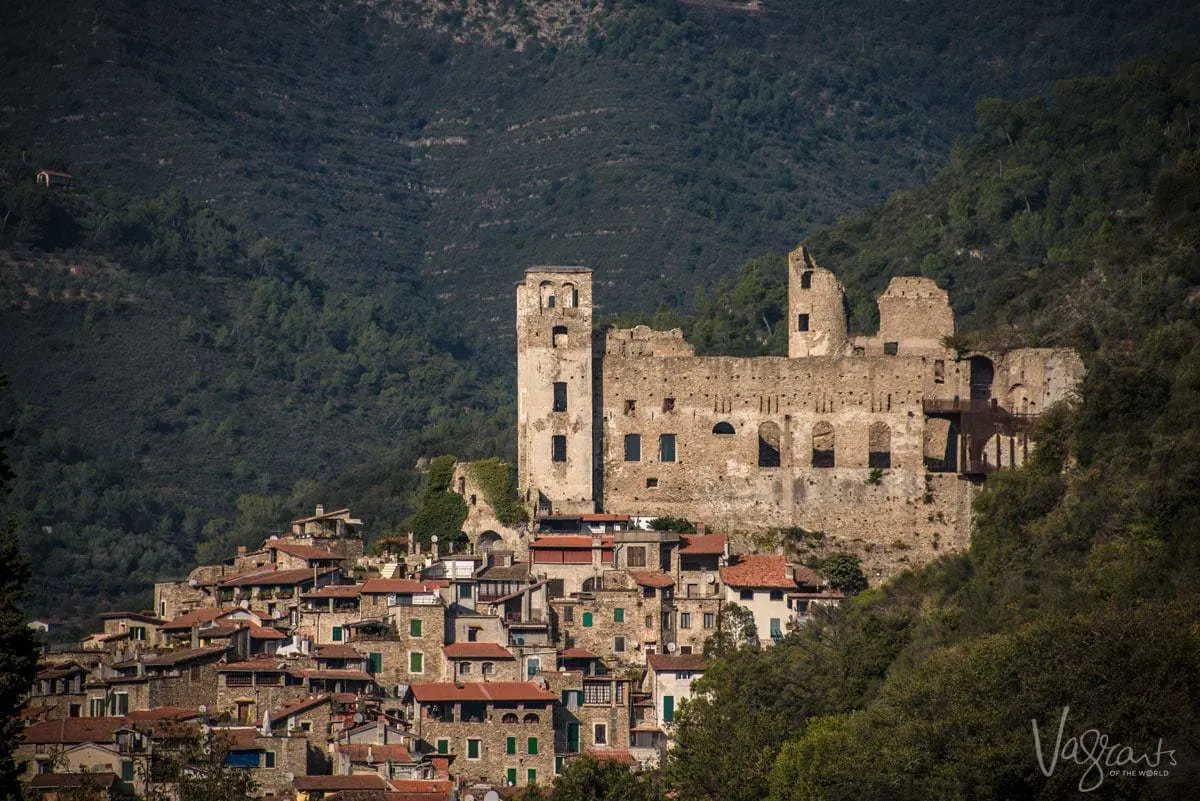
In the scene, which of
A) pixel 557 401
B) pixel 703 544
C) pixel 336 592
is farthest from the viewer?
pixel 557 401

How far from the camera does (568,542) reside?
7425cm

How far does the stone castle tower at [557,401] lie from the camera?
252ft

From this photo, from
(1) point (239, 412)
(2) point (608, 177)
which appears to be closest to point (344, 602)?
(1) point (239, 412)

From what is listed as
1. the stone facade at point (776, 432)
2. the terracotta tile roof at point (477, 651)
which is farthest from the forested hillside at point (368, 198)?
the terracotta tile roof at point (477, 651)

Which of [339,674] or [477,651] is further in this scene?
[477,651]

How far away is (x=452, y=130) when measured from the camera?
178m

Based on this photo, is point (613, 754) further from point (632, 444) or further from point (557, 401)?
point (557, 401)

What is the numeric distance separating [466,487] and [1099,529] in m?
18.3

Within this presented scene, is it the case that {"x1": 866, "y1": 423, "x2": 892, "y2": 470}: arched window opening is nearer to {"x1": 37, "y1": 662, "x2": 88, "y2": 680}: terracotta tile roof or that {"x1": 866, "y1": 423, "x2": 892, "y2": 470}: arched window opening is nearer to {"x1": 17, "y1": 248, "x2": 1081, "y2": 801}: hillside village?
{"x1": 17, "y1": 248, "x2": 1081, "y2": 801}: hillside village

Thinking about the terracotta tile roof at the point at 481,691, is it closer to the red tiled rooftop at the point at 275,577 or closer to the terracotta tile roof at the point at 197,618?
the terracotta tile roof at the point at 197,618

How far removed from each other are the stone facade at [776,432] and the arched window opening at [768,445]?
0.19 ft

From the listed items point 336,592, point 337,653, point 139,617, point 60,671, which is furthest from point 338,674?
point 139,617

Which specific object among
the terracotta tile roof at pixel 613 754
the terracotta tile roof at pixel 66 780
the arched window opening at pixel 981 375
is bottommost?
the terracotta tile roof at pixel 66 780

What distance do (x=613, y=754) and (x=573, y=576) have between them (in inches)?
276
